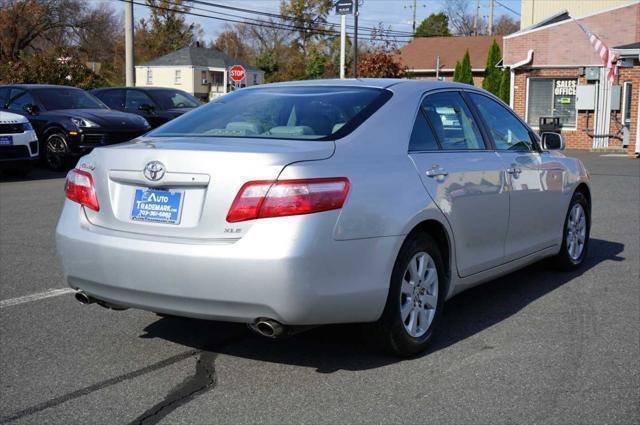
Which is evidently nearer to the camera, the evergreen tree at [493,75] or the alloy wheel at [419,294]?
the alloy wheel at [419,294]

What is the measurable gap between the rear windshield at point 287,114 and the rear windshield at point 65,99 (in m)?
12.5

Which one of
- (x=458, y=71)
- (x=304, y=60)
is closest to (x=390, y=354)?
(x=458, y=71)

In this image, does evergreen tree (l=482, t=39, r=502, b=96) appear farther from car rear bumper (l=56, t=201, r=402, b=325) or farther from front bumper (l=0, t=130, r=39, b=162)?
car rear bumper (l=56, t=201, r=402, b=325)

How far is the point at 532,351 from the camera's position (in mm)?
4910

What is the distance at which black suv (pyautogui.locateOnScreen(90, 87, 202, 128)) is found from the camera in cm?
1908

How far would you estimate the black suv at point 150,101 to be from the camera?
1908 cm

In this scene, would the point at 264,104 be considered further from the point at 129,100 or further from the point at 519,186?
the point at 129,100

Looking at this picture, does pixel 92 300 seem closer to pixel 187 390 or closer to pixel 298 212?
pixel 187 390

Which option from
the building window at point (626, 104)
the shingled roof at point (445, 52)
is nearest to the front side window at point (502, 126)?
the building window at point (626, 104)

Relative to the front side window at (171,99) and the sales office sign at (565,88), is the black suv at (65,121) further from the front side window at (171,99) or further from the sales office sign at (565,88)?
the sales office sign at (565,88)

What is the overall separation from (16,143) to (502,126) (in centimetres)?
1076

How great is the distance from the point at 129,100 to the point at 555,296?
15.1 m

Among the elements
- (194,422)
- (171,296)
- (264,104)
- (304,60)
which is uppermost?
(304,60)

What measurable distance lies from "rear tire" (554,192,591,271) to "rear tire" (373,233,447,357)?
235 centimetres
